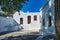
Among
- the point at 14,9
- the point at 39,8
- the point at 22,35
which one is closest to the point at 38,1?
the point at 39,8

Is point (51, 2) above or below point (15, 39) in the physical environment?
above

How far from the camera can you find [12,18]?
6.23 ft

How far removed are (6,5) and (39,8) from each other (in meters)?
0.38

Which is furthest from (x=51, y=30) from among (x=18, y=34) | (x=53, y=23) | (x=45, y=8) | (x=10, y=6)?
(x=10, y=6)

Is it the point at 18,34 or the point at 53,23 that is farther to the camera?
the point at 18,34

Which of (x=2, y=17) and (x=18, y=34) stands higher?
(x=2, y=17)

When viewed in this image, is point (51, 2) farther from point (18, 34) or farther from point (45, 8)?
point (18, 34)

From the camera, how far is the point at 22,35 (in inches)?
74.9

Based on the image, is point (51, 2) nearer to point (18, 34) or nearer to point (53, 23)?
point (53, 23)

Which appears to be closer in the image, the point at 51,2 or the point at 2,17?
the point at 51,2

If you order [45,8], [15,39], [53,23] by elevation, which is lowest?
[15,39]

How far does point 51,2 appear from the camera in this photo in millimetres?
1794

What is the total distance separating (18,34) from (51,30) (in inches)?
15.0

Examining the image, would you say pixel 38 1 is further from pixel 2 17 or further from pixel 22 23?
pixel 2 17
